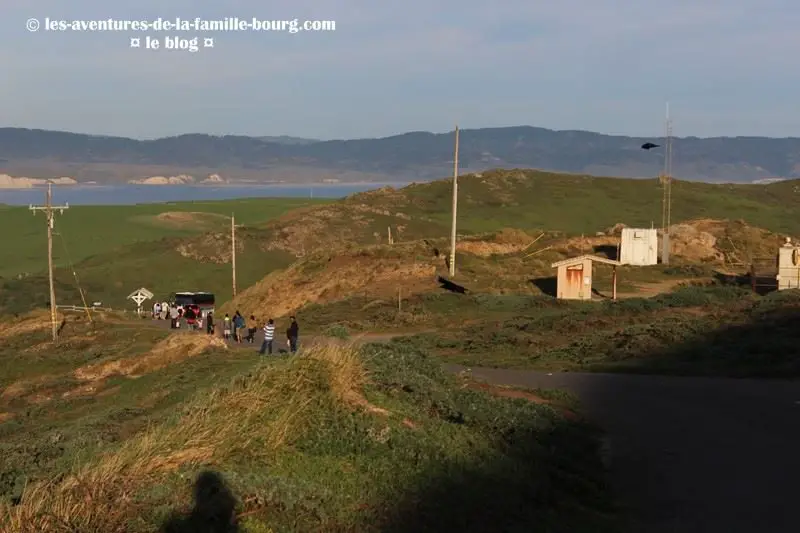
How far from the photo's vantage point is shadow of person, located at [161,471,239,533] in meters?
9.17

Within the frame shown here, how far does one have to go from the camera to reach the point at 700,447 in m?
16.7

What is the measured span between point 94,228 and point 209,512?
114996 mm

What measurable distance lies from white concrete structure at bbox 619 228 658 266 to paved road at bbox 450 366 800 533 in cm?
3315

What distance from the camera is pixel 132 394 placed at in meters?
28.0

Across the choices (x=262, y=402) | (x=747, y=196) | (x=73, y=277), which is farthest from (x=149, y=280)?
(x=747, y=196)

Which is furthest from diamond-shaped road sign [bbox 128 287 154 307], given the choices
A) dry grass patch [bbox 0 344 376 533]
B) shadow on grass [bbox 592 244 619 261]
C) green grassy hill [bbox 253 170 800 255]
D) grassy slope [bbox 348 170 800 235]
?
dry grass patch [bbox 0 344 376 533]

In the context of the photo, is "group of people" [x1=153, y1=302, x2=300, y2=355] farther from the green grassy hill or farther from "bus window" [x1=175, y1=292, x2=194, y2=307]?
the green grassy hill

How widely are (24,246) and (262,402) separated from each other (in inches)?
3964

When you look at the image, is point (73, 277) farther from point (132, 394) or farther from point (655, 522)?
point (655, 522)

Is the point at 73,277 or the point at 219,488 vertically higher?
the point at 219,488

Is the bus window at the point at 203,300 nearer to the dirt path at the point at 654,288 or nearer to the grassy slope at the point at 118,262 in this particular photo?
the grassy slope at the point at 118,262

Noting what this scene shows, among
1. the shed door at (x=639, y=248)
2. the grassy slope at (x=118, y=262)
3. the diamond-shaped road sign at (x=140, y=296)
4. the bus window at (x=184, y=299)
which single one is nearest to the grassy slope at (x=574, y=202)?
the grassy slope at (x=118, y=262)

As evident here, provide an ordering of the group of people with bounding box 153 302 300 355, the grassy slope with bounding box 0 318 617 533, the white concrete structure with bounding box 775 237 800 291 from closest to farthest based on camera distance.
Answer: the grassy slope with bounding box 0 318 617 533 < the group of people with bounding box 153 302 300 355 < the white concrete structure with bounding box 775 237 800 291

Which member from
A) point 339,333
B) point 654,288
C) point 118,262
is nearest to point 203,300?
point 654,288
